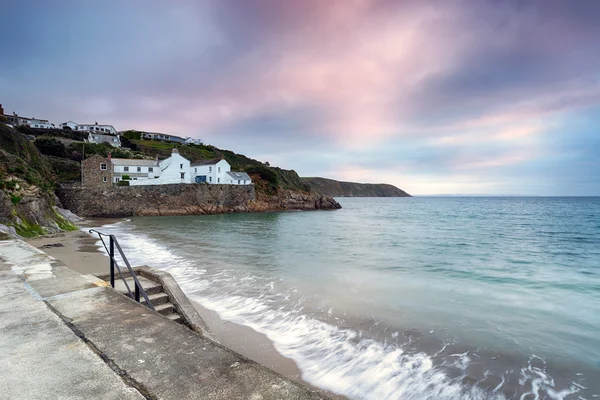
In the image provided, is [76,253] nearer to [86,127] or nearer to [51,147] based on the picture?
[51,147]

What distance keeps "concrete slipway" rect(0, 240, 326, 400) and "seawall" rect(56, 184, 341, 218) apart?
167 ft

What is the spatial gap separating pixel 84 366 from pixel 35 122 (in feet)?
403

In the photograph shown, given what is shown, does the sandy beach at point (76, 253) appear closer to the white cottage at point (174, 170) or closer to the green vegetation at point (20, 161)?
the green vegetation at point (20, 161)

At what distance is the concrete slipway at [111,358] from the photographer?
236cm

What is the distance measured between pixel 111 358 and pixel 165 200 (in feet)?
181

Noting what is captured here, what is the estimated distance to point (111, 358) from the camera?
9.28 ft

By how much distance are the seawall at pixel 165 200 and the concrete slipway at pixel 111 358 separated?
167ft

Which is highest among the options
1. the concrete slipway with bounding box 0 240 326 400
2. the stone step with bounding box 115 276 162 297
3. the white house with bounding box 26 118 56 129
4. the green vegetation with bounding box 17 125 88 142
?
the white house with bounding box 26 118 56 129

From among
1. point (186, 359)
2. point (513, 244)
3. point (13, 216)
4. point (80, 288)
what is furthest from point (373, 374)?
point (513, 244)

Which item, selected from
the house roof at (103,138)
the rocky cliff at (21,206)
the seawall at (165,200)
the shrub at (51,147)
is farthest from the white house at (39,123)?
the rocky cliff at (21,206)

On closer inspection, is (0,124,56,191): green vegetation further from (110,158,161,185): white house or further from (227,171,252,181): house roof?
(227,171,252,181): house roof

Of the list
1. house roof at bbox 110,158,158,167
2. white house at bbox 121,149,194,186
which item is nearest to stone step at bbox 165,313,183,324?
white house at bbox 121,149,194,186

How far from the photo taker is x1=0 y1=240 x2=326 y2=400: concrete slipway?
2.36 m

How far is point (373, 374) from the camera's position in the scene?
552cm
